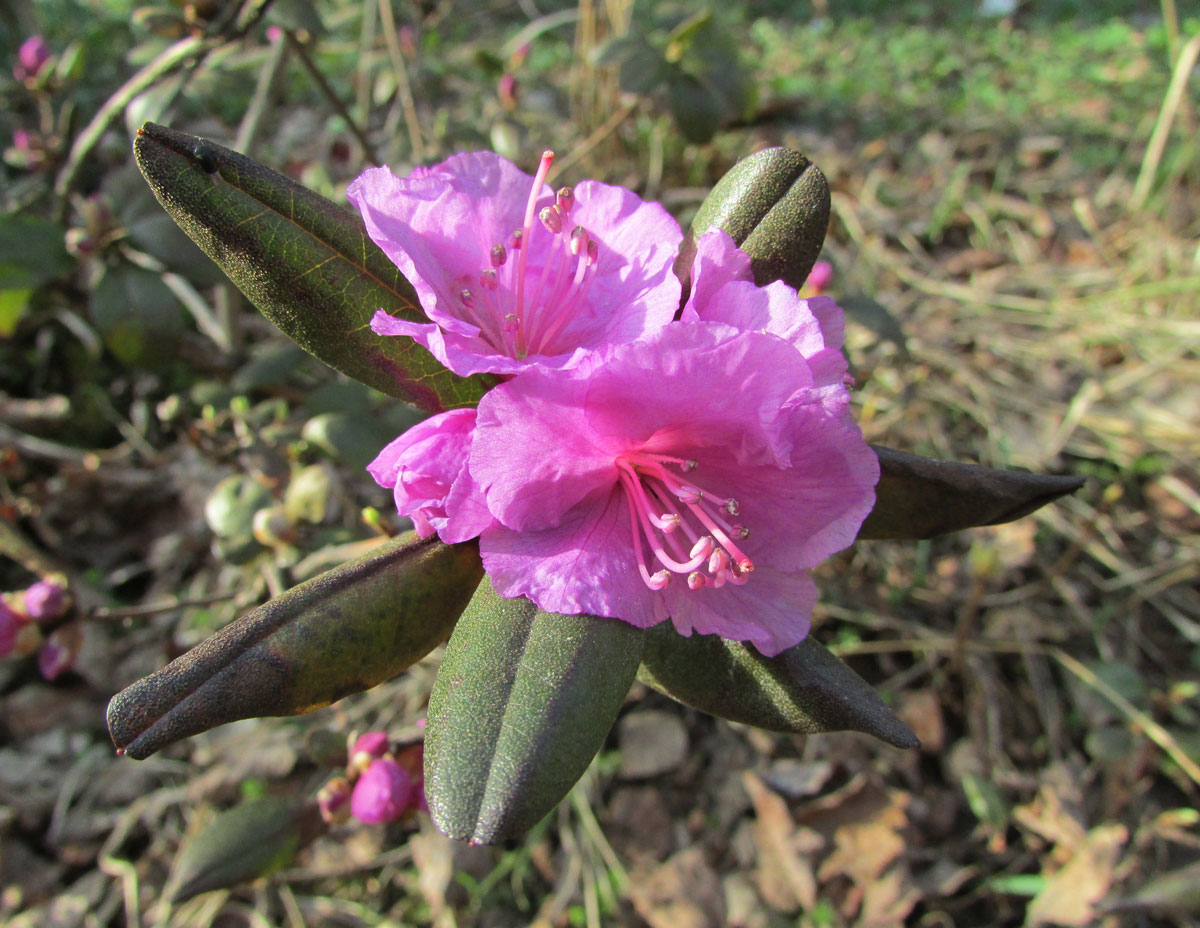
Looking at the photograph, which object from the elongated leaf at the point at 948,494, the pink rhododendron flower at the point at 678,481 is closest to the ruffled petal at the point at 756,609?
the pink rhododendron flower at the point at 678,481

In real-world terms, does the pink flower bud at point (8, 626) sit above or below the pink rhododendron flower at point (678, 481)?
below

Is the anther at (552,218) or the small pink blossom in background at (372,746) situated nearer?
the anther at (552,218)

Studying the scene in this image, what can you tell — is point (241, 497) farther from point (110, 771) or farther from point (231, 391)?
point (110, 771)

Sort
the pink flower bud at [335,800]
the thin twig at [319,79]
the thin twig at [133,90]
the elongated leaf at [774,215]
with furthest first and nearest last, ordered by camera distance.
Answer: the thin twig at [319,79] < the thin twig at [133,90] < the pink flower bud at [335,800] < the elongated leaf at [774,215]

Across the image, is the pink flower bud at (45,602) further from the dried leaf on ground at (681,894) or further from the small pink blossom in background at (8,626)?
the dried leaf on ground at (681,894)

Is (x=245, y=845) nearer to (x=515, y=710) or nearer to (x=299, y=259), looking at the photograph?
(x=515, y=710)

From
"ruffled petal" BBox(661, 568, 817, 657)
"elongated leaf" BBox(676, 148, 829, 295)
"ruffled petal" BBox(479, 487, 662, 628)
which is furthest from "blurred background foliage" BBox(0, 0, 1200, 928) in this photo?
"elongated leaf" BBox(676, 148, 829, 295)

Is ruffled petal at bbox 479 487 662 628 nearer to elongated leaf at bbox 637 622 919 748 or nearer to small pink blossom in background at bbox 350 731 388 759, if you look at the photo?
elongated leaf at bbox 637 622 919 748

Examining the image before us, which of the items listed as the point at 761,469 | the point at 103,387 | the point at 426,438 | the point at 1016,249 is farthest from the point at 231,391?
the point at 1016,249
